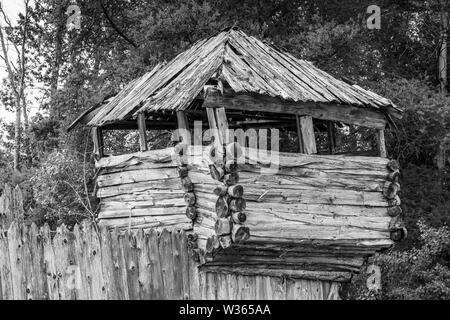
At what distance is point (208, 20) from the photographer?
1916 centimetres

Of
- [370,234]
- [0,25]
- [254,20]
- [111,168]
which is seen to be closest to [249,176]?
[370,234]

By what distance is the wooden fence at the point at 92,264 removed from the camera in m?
9.70

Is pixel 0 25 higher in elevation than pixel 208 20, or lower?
higher

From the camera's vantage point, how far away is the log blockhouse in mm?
10953

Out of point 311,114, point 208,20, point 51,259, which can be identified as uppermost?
point 208,20

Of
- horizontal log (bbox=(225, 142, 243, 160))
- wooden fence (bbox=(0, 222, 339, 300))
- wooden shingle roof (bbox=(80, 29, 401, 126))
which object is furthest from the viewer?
wooden shingle roof (bbox=(80, 29, 401, 126))

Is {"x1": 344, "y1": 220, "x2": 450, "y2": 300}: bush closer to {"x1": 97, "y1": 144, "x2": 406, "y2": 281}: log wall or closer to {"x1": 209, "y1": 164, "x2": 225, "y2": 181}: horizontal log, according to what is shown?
{"x1": 97, "y1": 144, "x2": 406, "y2": 281}: log wall

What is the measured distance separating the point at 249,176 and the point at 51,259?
8.90 ft

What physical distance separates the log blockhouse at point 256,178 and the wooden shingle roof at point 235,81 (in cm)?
3

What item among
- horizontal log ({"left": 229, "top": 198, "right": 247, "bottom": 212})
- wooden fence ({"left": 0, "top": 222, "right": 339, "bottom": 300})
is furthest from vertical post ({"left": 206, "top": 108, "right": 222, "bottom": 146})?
wooden fence ({"left": 0, "top": 222, "right": 339, "bottom": 300})

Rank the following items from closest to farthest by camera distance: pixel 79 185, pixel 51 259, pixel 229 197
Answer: pixel 51 259
pixel 229 197
pixel 79 185

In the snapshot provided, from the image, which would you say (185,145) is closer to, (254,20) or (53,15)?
(254,20)

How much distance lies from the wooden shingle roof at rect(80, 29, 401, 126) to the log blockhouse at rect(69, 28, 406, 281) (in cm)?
3

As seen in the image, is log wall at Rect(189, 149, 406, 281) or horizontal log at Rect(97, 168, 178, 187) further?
horizontal log at Rect(97, 168, 178, 187)
